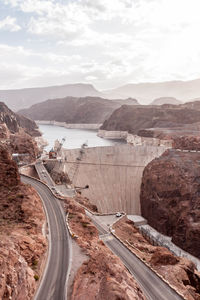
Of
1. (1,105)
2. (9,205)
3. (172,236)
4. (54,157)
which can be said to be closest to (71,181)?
(54,157)

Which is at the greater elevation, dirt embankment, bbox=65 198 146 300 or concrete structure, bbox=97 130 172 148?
concrete structure, bbox=97 130 172 148

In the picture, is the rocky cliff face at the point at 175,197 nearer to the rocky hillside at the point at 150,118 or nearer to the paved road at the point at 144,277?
the paved road at the point at 144,277

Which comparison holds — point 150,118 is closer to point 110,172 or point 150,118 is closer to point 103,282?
point 110,172

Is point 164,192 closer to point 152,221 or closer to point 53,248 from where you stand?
point 152,221

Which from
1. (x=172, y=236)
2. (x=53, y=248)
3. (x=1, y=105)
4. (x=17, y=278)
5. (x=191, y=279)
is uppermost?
(x=1, y=105)

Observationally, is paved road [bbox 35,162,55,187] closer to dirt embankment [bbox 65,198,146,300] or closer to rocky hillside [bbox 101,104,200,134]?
dirt embankment [bbox 65,198,146,300]

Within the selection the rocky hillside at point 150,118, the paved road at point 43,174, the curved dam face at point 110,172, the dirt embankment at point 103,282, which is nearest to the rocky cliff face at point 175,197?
the curved dam face at point 110,172

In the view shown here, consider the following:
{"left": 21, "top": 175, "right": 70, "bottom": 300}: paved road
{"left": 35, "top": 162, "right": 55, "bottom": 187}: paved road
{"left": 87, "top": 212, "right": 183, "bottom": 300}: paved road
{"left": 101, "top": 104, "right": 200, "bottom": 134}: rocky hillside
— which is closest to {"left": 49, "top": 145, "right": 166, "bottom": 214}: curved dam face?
{"left": 35, "top": 162, "right": 55, "bottom": 187}: paved road
